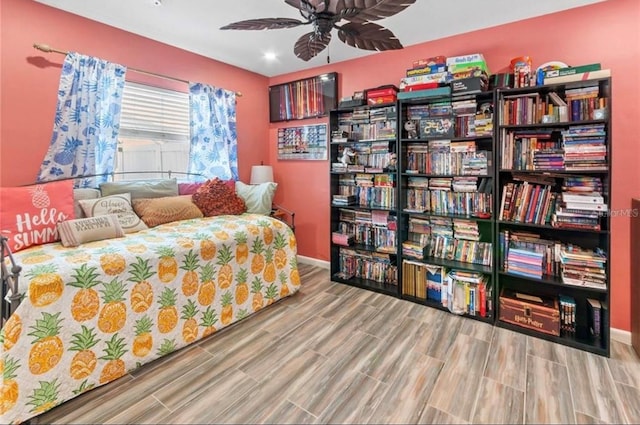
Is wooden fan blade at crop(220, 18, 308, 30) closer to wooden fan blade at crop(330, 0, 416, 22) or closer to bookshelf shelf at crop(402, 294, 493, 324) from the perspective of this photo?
wooden fan blade at crop(330, 0, 416, 22)

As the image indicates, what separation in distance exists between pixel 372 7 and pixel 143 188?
7.70 feet

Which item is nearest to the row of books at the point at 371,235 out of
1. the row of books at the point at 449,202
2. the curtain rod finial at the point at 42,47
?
the row of books at the point at 449,202

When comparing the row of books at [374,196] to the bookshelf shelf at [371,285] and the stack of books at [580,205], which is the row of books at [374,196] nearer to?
the bookshelf shelf at [371,285]

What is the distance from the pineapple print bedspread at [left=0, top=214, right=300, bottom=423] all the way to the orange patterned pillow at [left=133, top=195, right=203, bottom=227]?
0.11m

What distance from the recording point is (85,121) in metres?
2.49

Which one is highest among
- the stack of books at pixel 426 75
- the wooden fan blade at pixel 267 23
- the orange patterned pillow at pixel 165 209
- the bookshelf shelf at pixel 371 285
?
the stack of books at pixel 426 75

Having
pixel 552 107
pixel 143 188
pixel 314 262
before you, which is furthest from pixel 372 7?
pixel 314 262

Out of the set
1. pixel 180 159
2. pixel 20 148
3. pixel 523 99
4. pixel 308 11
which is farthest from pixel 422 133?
pixel 20 148

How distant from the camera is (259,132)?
4066 millimetres

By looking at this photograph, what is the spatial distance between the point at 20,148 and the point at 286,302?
2.36 metres

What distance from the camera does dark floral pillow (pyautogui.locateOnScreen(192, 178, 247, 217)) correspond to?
9.81 ft

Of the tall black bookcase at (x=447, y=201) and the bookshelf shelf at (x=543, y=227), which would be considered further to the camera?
the tall black bookcase at (x=447, y=201)

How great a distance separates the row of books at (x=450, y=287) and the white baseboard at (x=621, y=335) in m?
0.80

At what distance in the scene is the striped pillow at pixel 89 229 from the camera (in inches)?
79.3
